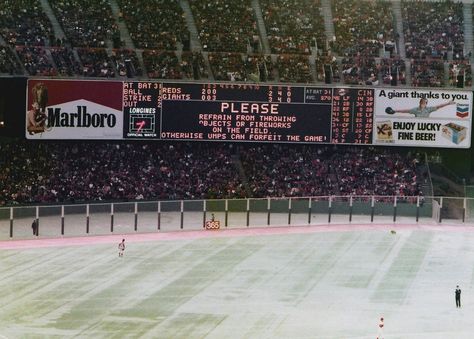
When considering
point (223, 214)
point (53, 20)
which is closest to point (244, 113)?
point (223, 214)

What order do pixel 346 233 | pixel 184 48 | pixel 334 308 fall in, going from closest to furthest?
pixel 334 308
pixel 346 233
pixel 184 48

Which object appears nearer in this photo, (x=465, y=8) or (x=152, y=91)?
(x=152, y=91)

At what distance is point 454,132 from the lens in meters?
68.5

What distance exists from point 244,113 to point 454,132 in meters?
13.5

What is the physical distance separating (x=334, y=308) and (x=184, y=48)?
102 feet

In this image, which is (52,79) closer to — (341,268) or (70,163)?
(70,163)

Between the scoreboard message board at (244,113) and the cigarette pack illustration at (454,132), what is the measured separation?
6 cm

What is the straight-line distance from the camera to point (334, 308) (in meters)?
45.0

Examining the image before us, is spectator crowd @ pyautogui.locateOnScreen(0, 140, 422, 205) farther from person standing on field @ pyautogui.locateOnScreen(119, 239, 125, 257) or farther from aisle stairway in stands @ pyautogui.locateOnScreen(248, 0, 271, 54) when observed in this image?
person standing on field @ pyautogui.locateOnScreen(119, 239, 125, 257)

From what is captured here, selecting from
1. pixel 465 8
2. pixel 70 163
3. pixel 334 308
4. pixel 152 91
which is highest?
pixel 465 8

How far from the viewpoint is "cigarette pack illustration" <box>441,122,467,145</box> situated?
68438 mm

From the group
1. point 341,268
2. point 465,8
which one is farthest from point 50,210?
point 465,8

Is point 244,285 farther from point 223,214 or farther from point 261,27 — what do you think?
point 261,27

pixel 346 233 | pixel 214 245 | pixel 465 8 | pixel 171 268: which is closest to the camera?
pixel 171 268
